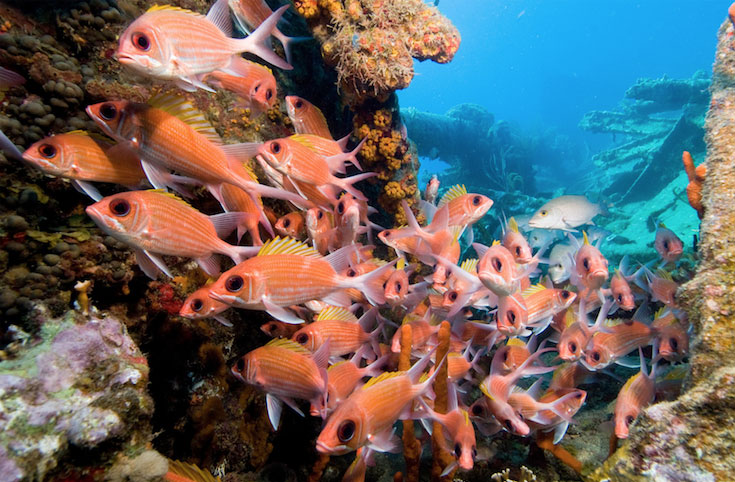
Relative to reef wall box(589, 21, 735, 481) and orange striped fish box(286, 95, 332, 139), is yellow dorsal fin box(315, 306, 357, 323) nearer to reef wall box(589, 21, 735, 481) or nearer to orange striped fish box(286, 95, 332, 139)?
orange striped fish box(286, 95, 332, 139)

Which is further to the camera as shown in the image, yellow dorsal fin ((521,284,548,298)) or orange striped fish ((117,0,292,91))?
yellow dorsal fin ((521,284,548,298))

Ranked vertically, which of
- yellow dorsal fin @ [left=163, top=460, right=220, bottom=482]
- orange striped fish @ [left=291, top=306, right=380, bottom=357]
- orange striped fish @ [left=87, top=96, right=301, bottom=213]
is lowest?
yellow dorsal fin @ [left=163, top=460, right=220, bottom=482]

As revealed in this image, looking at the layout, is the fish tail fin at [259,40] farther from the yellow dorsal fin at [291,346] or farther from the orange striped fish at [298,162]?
the yellow dorsal fin at [291,346]

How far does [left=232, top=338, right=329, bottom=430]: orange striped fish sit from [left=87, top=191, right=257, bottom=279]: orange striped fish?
765 millimetres

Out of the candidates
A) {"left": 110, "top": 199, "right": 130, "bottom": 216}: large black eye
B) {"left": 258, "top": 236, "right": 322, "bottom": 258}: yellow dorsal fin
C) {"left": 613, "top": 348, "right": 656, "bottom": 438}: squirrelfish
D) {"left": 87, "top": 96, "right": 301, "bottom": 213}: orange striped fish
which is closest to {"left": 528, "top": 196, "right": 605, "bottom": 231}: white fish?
{"left": 613, "top": 348, "right": 656, "bottom": 438}: squirrelfish

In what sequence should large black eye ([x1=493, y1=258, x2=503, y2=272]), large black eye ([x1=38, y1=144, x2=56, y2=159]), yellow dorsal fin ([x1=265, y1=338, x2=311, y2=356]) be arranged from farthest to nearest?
yellow dorsal fin ([x1=265, y1=338, x2=311, y2=356]) < large black eye ([x1=493, y1=258, x2=503, y2=272]) < large black eye ([x1=38, y1=144, x2=56, y2=159])

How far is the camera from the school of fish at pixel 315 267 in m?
2.00

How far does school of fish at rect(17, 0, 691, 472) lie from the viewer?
2.00 m

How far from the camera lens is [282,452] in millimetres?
3969

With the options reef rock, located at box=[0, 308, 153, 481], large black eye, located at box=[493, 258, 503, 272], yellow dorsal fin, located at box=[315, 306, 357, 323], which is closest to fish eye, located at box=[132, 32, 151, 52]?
reef rock, located at box=[0, 308, 153, 481]

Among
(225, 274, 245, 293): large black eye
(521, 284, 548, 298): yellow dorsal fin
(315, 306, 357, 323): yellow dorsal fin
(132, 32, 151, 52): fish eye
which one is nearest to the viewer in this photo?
(132, 32, 151, 52): fish eye

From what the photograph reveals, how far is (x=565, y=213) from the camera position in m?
5.64

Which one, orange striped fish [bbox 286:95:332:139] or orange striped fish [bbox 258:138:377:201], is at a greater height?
orange striped fish [bbox 286:95:332:139]

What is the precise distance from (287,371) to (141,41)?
2210 millimetres
